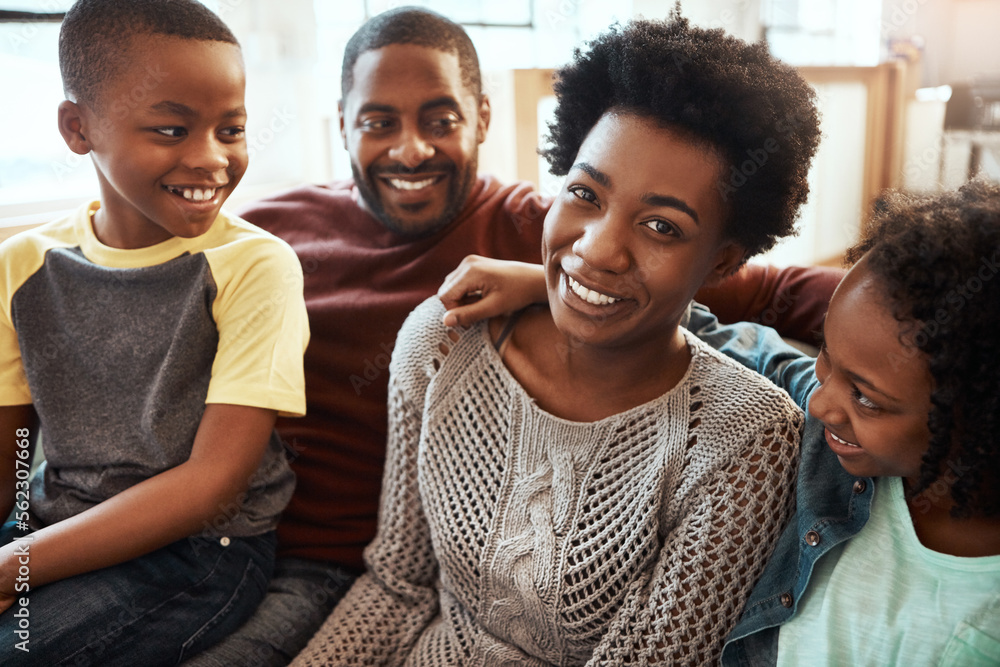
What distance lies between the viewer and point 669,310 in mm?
1030

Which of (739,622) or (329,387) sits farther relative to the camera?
(329,387)

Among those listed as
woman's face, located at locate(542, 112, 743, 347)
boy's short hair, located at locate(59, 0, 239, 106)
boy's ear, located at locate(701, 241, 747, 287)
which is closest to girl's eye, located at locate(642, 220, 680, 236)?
woman's face, located at locate(542, 112, 743, 347)

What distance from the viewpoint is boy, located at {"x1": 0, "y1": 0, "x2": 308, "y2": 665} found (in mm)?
1036

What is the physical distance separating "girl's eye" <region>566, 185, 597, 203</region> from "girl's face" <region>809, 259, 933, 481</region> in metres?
0.31

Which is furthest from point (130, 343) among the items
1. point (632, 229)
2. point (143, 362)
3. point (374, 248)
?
point (632, 229)

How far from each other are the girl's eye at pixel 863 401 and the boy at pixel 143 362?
700 mm

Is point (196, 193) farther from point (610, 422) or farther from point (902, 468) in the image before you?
point (902, 468)

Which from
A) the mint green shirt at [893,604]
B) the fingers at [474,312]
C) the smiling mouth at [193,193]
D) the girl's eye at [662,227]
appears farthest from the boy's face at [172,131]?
the mint green shirt at [893,604]

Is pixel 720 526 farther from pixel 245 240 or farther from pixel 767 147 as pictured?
pixel 245 240

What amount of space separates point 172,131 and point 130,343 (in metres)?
0.30

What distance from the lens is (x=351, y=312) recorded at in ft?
4.99

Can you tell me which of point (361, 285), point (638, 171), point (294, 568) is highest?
point (638, 171)

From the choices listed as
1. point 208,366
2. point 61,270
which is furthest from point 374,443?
point 61,270

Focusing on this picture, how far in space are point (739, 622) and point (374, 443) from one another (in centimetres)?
70
